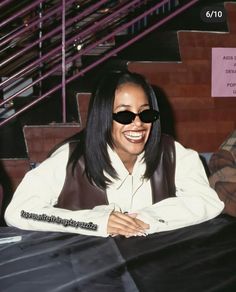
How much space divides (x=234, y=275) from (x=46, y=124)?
1.88 meters

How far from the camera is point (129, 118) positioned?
5.16 ft

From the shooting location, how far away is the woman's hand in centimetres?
135

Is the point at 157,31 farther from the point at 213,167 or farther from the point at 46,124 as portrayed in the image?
the point at 213,167

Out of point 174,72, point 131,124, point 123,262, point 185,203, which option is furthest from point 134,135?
point 174,72

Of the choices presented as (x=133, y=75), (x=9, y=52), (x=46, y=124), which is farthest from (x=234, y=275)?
A: (x=9, y=52)

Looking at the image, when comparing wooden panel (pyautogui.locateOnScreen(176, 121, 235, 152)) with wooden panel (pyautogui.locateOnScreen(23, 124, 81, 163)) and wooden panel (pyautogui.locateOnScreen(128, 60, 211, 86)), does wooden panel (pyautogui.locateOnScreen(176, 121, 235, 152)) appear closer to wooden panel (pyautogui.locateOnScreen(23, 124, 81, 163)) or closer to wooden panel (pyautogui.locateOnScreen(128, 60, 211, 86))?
wooden panel (pyautogui.locateOnScreen(128, 60, 211, 86))

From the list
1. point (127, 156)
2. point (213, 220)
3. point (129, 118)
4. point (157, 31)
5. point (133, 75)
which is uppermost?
point (157, 31)

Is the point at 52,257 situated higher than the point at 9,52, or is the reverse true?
the point at 9,52

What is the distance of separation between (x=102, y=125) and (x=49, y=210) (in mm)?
390

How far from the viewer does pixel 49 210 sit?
1468mm

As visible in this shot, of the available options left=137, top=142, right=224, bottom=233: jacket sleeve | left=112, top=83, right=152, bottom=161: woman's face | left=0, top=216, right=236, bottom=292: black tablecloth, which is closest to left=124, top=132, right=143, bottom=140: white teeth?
left=112, top=83, right=152, bottom=161: woman's face

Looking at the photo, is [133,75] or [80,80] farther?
[80,80]

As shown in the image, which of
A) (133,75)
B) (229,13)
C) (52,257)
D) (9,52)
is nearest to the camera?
(52,257)

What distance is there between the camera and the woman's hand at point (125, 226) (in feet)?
4.42
